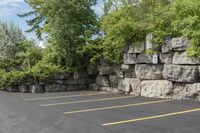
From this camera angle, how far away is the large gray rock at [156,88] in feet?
41.3

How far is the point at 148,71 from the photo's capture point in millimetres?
13500

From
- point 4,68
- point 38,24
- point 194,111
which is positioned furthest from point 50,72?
point 38,24

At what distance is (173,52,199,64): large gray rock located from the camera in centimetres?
1157

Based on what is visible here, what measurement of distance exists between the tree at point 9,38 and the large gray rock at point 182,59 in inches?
616

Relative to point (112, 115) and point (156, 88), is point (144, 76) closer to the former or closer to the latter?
point (156, 88)

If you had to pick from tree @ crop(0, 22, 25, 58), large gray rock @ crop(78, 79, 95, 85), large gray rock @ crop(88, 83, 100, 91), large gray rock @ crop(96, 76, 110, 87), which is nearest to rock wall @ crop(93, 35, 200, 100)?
large gray rock @ crop(96, 76, 110, 87)

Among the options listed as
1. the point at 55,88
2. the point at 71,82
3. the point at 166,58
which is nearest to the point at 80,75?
the point at 71,82

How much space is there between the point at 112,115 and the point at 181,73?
144 inches

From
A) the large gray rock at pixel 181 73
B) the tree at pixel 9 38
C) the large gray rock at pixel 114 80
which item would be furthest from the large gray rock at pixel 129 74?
the tree at pixel 9 38

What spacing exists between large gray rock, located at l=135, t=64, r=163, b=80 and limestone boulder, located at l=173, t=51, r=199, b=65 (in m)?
0.96

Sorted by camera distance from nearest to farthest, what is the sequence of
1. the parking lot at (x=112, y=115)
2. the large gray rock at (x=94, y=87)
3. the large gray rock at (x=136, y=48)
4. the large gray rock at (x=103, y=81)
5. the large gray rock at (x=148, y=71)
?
the parking lot at (x=112, y=115)
the large gray rock at (x=148, y=71)
the large gray rock at (x=136, y=48)
the large gray rock at (x=103, y=81)
the large gray rock at (x=94, y=87)

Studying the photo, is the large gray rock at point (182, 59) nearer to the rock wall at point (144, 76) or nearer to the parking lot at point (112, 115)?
the rock wall at point (144, 76)

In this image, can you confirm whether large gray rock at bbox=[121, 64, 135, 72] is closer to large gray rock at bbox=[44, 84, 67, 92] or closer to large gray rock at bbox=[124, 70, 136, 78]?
large gray rock at bbox=[124, 70, 136, 78]

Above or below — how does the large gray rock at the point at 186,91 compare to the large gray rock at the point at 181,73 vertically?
below
